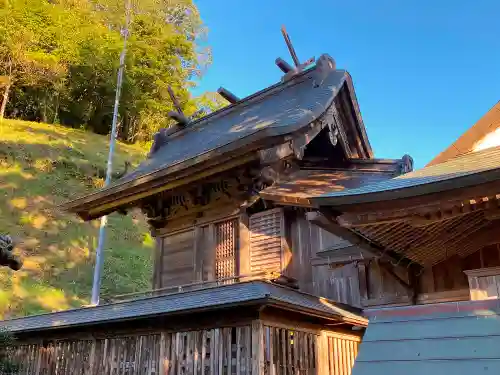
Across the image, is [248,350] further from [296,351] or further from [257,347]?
[296,351]

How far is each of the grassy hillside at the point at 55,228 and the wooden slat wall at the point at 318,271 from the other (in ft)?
44.2

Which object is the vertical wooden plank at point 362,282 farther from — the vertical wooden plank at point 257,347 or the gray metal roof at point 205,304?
the vertical wooden plank at point 257,347

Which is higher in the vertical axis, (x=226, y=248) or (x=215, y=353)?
(x=226, y=248)

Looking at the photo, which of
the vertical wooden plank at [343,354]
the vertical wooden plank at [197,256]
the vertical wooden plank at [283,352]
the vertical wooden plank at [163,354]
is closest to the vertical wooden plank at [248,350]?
the vertical wooden plank at [283,352]

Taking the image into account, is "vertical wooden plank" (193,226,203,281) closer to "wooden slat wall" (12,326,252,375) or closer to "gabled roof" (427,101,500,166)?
"wooden slat wall" (12,326,252,375)

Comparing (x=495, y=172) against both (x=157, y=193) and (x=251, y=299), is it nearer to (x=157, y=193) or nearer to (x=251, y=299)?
(x=251, y=299)

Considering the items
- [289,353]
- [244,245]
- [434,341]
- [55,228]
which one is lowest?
[434,341]

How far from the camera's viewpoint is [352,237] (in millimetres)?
6715

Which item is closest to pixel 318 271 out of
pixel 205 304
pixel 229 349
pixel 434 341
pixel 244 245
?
pixel 244 245

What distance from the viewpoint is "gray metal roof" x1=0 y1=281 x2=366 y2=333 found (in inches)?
265

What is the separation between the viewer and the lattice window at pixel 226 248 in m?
10.0

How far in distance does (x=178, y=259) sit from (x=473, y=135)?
6956mm

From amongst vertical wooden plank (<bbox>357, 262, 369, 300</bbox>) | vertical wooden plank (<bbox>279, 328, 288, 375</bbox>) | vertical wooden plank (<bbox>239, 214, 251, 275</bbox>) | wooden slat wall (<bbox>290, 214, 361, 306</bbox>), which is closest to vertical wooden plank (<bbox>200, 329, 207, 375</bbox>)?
vertical wooden plank (<bbox>279, 328, 288, 375</bbox>)

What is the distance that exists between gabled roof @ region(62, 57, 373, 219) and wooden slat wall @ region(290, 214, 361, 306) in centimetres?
193
